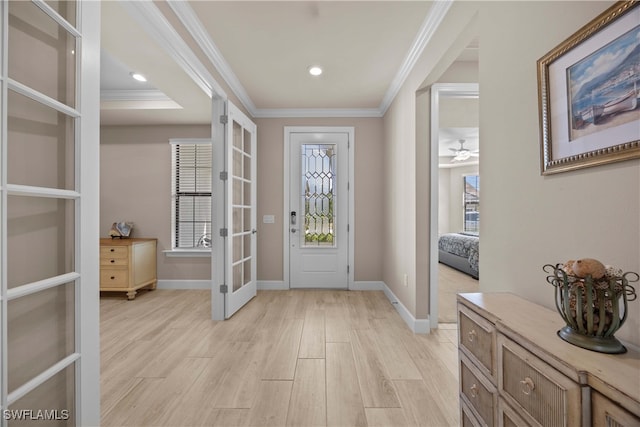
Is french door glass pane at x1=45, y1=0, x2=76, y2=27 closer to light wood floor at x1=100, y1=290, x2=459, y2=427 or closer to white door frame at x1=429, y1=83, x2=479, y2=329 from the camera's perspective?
light wood floor at x1=100, y1=290, x2=459, y2=427

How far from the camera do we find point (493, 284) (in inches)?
61.4

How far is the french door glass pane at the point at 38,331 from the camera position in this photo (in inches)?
39.3

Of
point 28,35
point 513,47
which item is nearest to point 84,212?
point 28,35

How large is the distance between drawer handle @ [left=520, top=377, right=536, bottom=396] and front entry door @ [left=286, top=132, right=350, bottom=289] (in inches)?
137

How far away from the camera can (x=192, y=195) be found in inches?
179

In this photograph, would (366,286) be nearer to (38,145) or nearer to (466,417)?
(466,417)

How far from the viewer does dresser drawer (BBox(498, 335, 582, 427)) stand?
73cm

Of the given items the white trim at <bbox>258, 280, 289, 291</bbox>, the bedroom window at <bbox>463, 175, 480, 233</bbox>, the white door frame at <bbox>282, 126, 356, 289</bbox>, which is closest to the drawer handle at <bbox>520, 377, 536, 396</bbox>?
the white door frame at <bbox>282, 126, 356, 289</bbox>

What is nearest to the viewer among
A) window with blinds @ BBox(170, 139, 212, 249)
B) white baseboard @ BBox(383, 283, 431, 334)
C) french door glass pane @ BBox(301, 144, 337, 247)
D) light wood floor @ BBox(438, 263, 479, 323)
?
white baseboard @ BBox(383, 283, 431, 334)

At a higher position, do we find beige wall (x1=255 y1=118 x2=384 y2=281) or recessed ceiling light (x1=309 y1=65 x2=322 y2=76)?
recessed ceiling light (x1=309 y1=65 x2=322 y2=76)

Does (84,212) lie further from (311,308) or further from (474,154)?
(474,154)

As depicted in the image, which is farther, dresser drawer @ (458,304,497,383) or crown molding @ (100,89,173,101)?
crown molding @ (100,89,173,101)

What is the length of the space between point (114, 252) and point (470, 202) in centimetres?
896

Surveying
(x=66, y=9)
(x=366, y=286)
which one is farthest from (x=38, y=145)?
(x=366, y=286)
